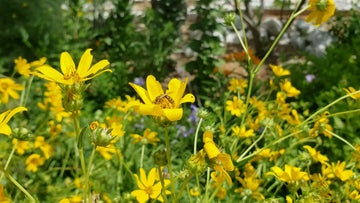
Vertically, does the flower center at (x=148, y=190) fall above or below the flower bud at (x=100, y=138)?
below

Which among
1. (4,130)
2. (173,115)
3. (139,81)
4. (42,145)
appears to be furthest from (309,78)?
(4,130)

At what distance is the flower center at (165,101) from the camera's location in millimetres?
549

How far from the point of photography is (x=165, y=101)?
0.55 m

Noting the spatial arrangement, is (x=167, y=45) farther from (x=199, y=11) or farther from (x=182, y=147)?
(x=182, y=147)

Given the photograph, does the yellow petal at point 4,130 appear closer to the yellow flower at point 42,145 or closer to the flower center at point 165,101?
the flower center at point 165,101

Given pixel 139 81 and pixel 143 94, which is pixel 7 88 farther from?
pixel 139 81

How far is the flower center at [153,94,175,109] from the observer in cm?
55

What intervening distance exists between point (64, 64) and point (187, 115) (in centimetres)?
158

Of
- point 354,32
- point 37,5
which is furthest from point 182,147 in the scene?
point 354,32

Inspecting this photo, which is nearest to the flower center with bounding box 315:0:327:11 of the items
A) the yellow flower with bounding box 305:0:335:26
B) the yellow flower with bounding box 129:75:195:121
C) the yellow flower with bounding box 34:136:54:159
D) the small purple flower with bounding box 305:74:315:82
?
the yellow flower with bounding box 305:0:335:26

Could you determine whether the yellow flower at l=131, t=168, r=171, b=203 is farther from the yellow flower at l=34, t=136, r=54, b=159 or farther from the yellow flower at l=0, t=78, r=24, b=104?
the yellow flower at l=0, t=78, r=24, b=104

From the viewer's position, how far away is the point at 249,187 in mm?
1043

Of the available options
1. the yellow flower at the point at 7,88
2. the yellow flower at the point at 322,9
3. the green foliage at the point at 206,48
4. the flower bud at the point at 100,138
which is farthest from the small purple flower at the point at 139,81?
the flower bud at the point at 100,138

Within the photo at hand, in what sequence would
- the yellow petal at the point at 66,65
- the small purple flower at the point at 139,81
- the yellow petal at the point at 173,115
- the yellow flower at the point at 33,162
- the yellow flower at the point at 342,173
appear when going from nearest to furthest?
the yellow petal at the point at 173,115, the yellow petal at the point at 66,65, the yellow flower at the point at 342,173, the yellow flower at the point at 33,162, the small purple flower at the point at 139,81
